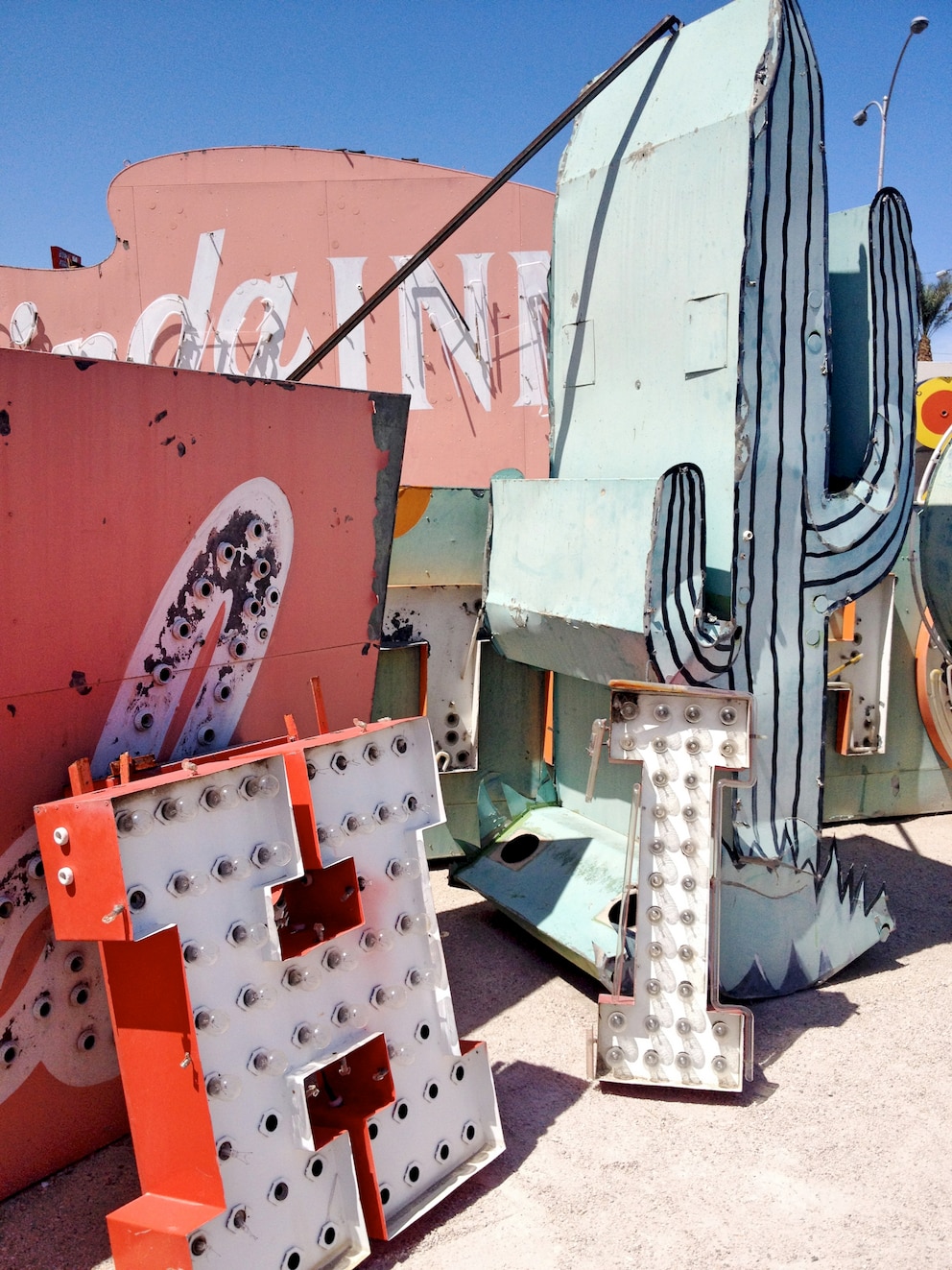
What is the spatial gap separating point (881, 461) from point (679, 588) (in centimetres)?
93

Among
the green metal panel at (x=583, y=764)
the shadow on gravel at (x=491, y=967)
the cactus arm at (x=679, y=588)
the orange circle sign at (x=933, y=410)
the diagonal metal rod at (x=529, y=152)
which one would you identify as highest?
the diagonal metal rod at (x=529, y=152)

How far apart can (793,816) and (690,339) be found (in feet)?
5.52

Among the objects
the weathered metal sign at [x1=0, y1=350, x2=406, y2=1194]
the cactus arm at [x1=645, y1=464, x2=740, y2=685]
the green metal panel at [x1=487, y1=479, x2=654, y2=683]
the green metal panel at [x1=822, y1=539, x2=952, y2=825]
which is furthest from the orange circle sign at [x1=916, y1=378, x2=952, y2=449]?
the weathered metal sign at [x1=0, y1=350, x2=406, y2=1194]

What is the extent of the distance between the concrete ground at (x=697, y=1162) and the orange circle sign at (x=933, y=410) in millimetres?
3891

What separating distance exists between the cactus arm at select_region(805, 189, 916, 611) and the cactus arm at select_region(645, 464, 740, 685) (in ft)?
1.48

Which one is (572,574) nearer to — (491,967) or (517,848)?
(517,848)

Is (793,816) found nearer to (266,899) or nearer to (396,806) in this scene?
(396,806)

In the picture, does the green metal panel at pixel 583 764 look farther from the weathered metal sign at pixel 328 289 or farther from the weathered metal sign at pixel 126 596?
the weathered metal sign at pixel 328 289

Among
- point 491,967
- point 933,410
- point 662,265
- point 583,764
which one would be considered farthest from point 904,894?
point 933,410

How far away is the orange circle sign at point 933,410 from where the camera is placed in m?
6.48

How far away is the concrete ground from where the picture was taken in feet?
7.70

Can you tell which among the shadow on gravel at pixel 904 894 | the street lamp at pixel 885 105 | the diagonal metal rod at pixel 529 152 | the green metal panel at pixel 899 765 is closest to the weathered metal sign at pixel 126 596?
the diagonal metal rod at pixel 529 152

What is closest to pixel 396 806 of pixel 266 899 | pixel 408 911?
pixel 408 911

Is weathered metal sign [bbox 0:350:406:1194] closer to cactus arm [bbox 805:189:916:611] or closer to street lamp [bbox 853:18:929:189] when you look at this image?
cactus arm [bbox 805:189:916:611]
